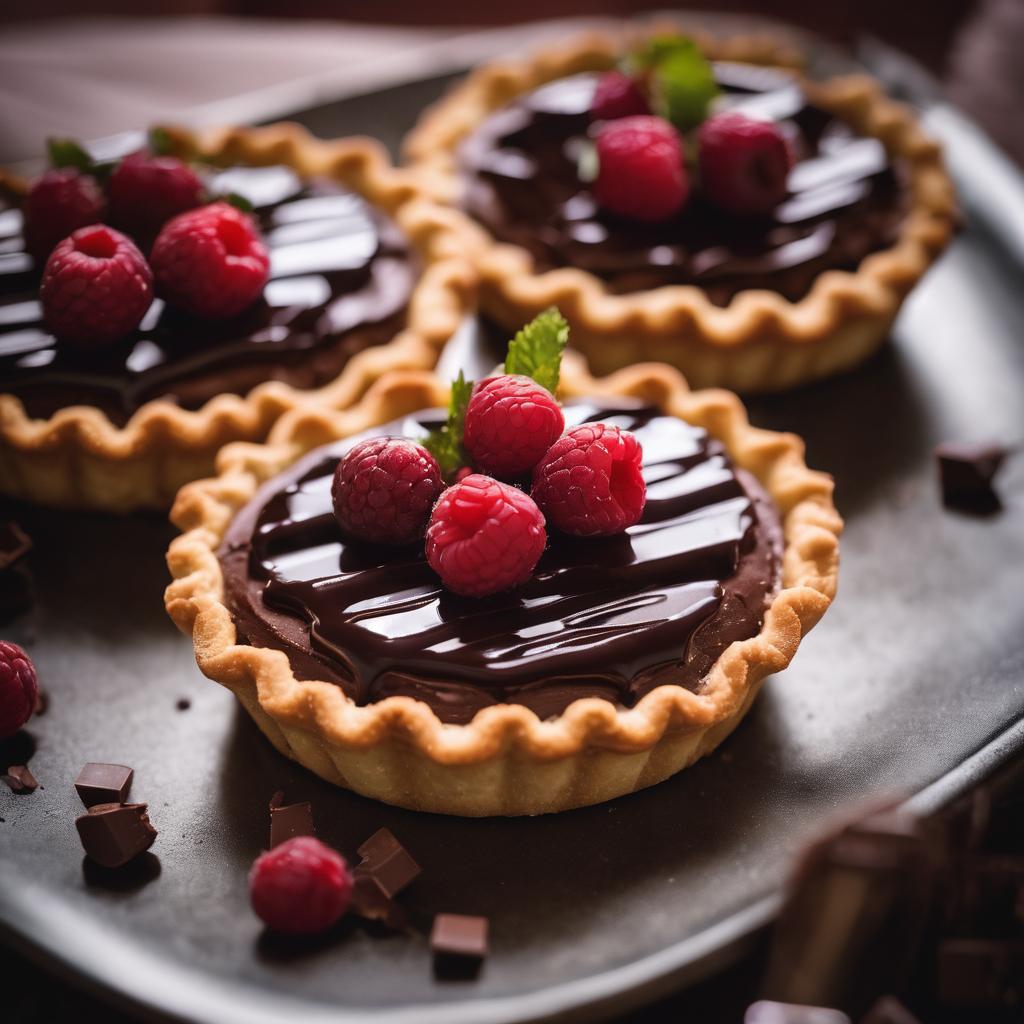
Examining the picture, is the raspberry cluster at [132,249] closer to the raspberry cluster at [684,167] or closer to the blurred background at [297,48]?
the raspberry cluster at [684,167]

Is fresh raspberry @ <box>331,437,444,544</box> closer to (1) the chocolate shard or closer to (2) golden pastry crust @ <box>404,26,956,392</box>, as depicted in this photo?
(1) the chocolate shard

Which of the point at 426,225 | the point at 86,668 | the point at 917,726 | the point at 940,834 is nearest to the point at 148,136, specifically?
the point at 426,225

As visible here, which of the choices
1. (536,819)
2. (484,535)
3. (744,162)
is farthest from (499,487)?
(744,162)

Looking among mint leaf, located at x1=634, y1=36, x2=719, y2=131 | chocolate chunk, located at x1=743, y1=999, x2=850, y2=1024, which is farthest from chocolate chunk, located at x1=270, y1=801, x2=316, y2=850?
mint leaf, located at x1=634, y1=36, x2=719, y2=131

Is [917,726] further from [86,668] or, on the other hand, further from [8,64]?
[8,64]

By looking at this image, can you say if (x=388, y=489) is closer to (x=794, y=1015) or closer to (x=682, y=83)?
(x=794, y=1015)

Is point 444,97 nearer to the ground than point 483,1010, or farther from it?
farther from it
